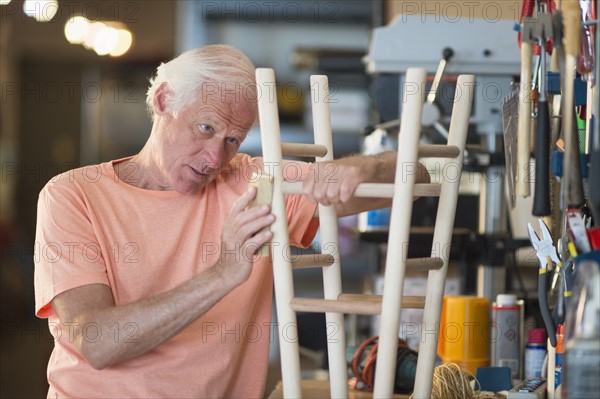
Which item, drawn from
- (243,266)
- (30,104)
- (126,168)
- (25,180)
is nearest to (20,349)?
(25,180)

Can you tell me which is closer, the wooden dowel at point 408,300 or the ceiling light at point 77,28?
the wooden dowel at point 408,300

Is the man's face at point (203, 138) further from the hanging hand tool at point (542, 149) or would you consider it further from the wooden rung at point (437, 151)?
the hanging hand tool at point (542, 149)

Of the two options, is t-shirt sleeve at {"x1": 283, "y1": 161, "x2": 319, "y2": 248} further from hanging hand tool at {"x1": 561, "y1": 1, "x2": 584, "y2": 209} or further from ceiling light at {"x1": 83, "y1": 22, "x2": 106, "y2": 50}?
ceiling light at {"x1": 83, "y1": 22, "x2": 106, "y2": 50}

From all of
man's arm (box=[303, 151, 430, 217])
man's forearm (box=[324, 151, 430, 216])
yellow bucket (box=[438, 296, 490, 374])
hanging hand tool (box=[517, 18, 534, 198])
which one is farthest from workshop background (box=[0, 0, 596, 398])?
man's arm (box=[303, 151, 430, 217])

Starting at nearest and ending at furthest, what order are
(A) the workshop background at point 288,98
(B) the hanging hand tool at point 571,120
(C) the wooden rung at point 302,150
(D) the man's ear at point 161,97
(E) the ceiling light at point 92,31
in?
(B) the hanging hand tool at point 571,120, (C) the wooden rung at point 302,150, (D) the man's ear at point 161,97, (A) the workshop background at point 288,98, (E) the ceiling light at point 92,31

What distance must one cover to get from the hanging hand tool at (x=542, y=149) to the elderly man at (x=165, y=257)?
314 mm

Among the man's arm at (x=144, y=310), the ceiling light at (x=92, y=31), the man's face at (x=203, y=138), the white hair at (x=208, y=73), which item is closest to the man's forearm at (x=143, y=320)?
the man's arm at (x=144, y=310)

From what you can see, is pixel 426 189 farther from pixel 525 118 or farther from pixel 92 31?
pixel 92 31

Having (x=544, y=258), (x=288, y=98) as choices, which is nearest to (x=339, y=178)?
(x=544, y=258)

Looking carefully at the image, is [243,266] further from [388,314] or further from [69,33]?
[69,33]

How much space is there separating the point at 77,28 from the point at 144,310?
4.22 m

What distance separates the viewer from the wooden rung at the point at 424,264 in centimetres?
142

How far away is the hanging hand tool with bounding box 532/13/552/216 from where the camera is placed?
1301 millimetres

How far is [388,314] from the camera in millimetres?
1321
